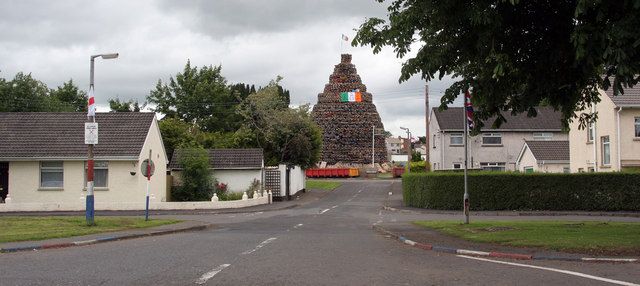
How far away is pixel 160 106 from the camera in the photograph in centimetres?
7000

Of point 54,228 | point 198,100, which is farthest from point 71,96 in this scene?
point 54,228

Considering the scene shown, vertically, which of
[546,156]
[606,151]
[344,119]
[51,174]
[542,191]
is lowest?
[542,191]

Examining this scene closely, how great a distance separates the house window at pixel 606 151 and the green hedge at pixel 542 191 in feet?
20.2

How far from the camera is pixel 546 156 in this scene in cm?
4725

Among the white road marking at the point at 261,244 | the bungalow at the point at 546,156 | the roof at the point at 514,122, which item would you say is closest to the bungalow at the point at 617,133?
the bungalow at the point at 546,156

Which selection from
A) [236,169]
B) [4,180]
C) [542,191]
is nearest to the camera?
[542,191]

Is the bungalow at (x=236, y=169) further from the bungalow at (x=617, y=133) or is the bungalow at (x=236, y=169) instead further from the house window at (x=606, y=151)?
the house window at (x=606, y=151)

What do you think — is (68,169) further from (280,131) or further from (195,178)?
(280,131)

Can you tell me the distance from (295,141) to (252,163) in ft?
28.8

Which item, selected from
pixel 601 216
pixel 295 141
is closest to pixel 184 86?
pixel 295 141

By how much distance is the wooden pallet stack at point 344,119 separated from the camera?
279 ft

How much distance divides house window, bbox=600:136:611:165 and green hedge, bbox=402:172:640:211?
6.14 metres

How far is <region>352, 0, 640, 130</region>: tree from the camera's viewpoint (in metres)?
11.8

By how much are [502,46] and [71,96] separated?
6749 cm
